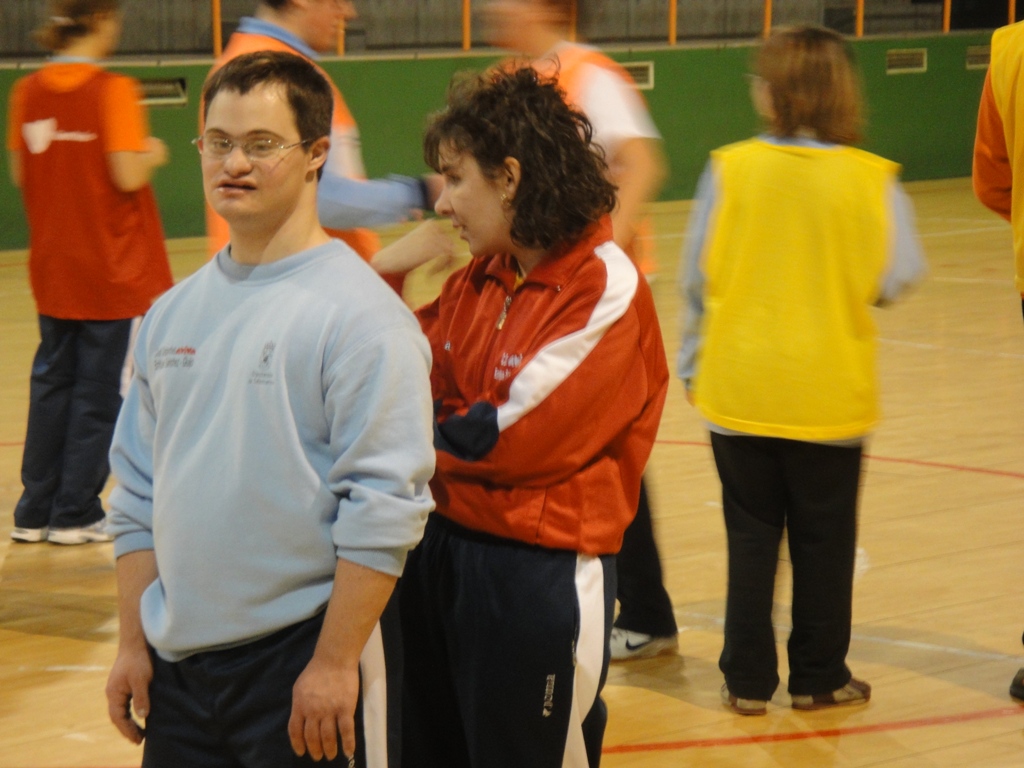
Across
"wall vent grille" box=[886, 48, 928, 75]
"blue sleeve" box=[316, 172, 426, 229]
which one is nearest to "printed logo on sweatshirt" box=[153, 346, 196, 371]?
"blue sleeve" box=[316, 172, 426, 229]

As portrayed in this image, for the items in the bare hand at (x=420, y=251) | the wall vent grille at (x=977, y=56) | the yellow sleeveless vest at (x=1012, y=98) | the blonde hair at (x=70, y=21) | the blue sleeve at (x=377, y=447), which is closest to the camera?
the blue sleeve at (x=377, y=447)

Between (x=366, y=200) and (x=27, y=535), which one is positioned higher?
(x=366, y=200)

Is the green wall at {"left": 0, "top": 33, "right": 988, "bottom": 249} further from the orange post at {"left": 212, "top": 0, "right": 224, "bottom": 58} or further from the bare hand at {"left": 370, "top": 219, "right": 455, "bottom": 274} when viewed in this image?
the bare hand at {"left": 370, "top": 219, "right": 455, "bottom": 274}

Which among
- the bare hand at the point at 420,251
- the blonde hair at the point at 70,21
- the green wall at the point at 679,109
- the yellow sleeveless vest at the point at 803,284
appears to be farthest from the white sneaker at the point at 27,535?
the green wall at the point at 679,109

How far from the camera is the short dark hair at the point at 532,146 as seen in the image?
2.07 meters

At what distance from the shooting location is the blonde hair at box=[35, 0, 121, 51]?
4.45 metres

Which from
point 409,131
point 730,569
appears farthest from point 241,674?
point 409,131

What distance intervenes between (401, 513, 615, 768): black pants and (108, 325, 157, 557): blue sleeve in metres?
0.44

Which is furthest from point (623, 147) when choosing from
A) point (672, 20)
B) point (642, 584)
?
point (672, 20)

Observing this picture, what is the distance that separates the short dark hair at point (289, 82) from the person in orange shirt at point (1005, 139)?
2.07m

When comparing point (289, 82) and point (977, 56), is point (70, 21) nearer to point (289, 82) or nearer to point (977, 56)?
point (289, 82)

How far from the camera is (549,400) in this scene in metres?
2.08

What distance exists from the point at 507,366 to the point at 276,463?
0.43 meters

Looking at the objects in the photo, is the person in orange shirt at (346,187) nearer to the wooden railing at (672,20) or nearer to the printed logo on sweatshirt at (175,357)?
the printed logo on sweatshirt at (175,357)
